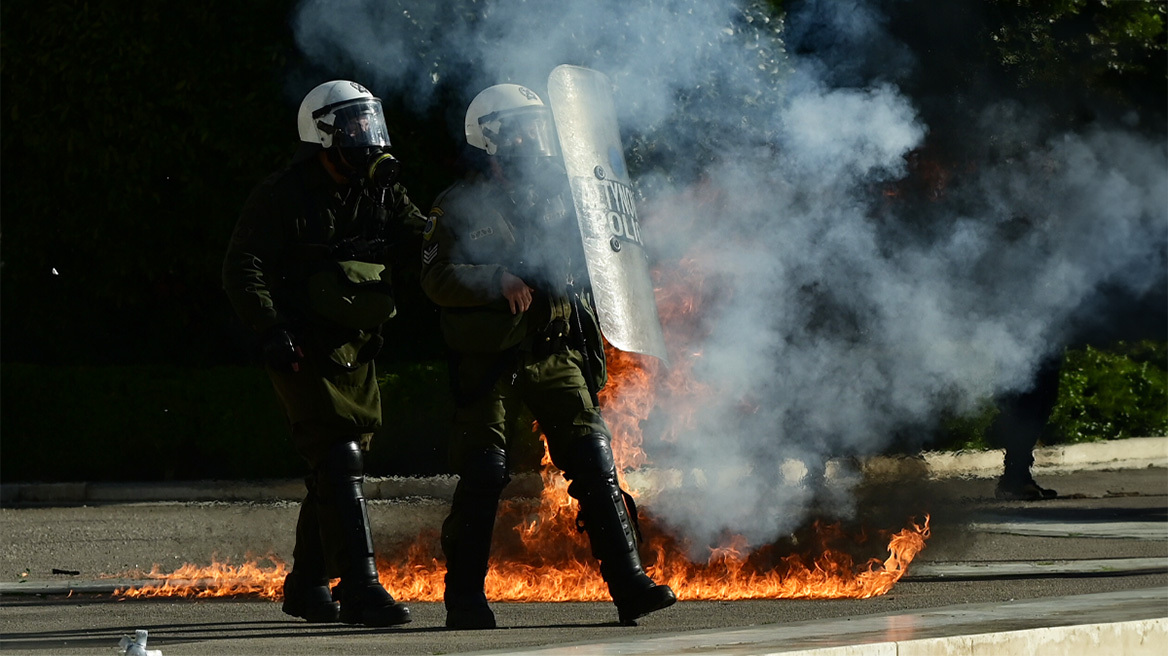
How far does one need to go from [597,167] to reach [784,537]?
1.70m

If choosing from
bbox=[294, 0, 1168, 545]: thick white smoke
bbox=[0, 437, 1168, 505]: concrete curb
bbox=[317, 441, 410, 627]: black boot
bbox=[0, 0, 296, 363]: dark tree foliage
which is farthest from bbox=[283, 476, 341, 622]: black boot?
bbox=[0, 0, 296, 363]: dark tree foliage

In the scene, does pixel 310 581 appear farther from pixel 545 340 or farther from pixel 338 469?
pixel 545 340

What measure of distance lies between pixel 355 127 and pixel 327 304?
21.7 inches

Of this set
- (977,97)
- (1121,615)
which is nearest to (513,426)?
(1121,615)

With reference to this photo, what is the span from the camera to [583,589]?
6297 mm

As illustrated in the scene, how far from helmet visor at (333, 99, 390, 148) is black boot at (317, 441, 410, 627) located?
92 cm

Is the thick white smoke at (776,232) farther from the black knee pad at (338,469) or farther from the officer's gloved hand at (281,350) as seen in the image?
the officer's gloved hand at (281,350)

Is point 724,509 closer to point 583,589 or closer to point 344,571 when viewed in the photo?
point 583,589

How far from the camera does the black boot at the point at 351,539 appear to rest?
5059 millimetres

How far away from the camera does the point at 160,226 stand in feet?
43.4

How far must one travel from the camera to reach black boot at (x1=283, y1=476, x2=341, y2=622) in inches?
211

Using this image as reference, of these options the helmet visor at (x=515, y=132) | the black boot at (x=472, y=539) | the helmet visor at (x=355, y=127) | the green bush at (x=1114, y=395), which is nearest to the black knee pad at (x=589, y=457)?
the black boot at (x=472, y=539)

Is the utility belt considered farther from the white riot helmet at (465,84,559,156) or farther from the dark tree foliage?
the dark tree foliage

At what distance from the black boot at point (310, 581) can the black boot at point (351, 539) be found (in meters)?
0.11
